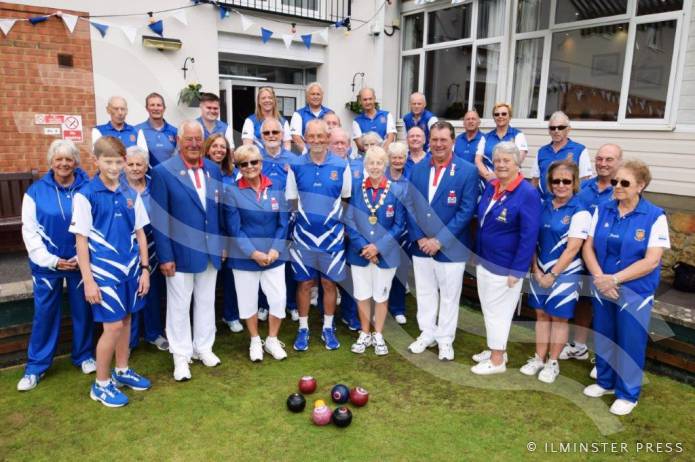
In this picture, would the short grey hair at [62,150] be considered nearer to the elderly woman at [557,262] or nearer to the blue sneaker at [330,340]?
the blue sneaker at [330,340]

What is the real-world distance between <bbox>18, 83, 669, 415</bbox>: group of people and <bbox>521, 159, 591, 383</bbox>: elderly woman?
0.4 inches

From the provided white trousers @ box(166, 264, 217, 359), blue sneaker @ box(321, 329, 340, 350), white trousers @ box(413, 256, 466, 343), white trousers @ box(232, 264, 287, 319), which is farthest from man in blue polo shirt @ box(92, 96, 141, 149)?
white trousers @ box(413, 256, 466, 343)

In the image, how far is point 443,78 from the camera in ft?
26.6

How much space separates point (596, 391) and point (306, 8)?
269 inches

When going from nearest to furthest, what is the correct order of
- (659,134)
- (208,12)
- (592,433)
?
(592,433) < (659,134) < (208,12)

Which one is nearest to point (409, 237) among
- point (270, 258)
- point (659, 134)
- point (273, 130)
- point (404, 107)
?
point (270, 258)

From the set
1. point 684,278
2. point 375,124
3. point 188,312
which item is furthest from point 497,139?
point 188,312

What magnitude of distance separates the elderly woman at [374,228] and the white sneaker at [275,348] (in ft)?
2.32

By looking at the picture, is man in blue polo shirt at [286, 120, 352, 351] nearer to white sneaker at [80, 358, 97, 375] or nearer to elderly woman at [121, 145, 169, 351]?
elderly woman at [121, 145, 169, 351]

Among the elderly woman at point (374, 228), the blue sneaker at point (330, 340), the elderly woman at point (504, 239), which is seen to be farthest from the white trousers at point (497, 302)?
the blue sneaker at point (330, 340)

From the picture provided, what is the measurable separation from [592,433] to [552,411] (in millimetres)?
273

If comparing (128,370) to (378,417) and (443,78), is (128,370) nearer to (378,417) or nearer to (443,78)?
(378,417)

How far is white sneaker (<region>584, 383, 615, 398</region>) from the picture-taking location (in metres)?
3.27

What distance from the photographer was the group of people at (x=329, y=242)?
9.52 ft
